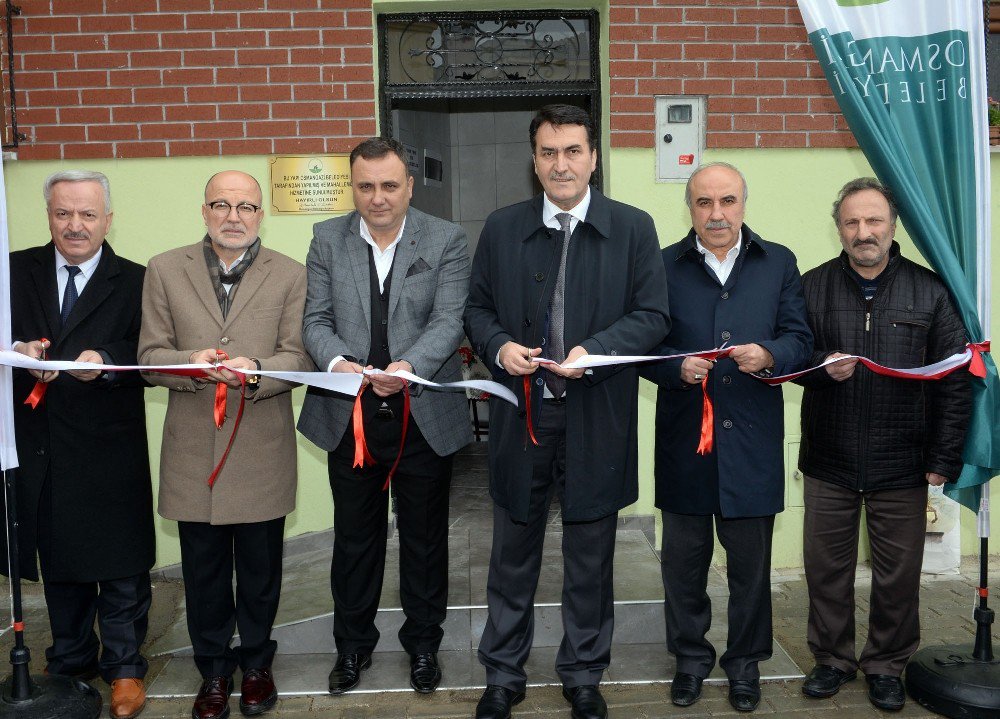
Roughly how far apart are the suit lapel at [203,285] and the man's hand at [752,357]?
1.97 m

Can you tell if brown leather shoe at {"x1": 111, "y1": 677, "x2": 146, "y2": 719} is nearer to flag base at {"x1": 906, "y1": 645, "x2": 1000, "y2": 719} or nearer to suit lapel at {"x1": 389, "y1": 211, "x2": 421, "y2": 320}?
suit lapel at {"x1": 389, "y1": 211, "x2": 421, "y2": 320}

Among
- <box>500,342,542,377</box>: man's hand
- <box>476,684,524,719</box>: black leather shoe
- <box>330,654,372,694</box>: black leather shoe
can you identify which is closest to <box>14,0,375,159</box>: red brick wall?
<box>500,342,542,377</box>: man's hand

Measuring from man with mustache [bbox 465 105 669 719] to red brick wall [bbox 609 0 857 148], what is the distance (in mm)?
1844

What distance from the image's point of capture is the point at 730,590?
3.76 metres

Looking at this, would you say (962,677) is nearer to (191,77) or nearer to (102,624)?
(102,624)

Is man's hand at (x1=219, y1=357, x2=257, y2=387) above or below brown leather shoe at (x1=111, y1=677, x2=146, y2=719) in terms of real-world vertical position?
above

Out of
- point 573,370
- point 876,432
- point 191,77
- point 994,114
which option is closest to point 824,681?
point 876,432

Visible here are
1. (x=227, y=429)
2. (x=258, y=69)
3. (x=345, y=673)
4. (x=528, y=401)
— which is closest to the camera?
(x=528, y=401)

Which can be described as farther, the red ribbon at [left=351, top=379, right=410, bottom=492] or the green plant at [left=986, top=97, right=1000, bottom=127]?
the green plant at [left=986, top=97, right=1000, bottom=127]

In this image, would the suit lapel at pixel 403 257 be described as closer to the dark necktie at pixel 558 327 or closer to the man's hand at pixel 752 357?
the dark necktie at pixel 558 327

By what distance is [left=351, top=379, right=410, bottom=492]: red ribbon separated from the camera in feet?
11.6

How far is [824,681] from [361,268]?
2490mm

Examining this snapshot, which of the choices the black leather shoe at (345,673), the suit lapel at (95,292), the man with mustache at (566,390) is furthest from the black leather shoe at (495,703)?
the suit lapel at (95,292)

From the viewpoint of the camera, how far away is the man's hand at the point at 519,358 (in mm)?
3402
